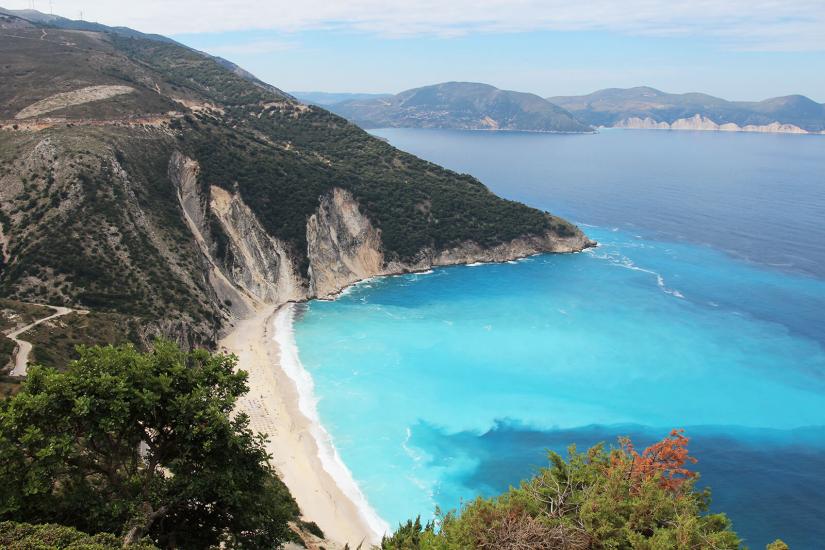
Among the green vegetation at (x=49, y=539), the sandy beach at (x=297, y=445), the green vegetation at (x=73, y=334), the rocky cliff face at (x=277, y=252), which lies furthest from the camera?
the rocky cliff face at (x=277, y=252)

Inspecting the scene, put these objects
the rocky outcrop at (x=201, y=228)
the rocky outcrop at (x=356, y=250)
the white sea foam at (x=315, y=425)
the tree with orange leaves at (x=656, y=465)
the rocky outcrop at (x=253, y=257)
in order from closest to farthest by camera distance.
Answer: the tree with orange leaves at (x=656, y=465)
the white sea foam at (x=315, y=425)
the rocky outcrop at (x=201, y=228)
the rocky outcrop at (x=253, y=257)
the rocky outcrop at (x=356, y=250)

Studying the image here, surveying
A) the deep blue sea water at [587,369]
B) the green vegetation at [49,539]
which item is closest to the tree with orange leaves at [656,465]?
the deep blue sea water at [587,369]

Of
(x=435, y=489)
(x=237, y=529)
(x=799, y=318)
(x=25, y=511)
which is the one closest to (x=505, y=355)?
(x=435, y=489)

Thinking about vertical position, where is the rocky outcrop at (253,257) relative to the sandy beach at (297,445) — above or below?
above

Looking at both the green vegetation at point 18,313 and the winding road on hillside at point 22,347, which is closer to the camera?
the winding road on hillside at point 22,347

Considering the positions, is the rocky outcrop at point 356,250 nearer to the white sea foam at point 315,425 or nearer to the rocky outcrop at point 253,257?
the rocky outcrop at point 253,257

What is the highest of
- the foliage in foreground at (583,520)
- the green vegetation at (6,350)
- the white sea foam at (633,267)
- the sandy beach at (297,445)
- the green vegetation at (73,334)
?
the foliage in foreground at (583,520)

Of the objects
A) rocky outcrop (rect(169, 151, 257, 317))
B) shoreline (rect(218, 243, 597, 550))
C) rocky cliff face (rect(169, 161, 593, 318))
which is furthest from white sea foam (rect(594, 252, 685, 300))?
rocky outcrop (rect(169, 151, 257, 317))
